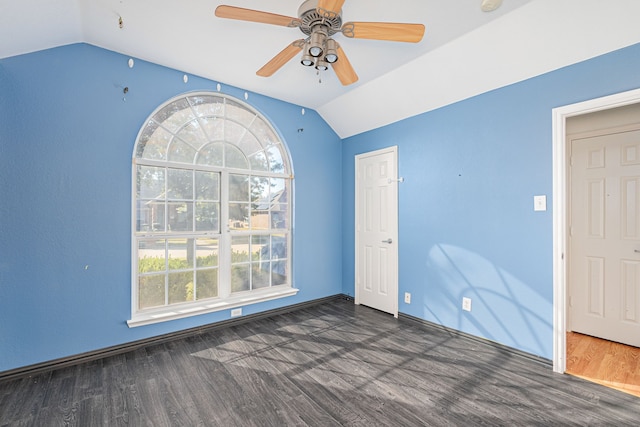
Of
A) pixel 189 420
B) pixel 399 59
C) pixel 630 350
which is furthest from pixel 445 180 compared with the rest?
pixel 189 420

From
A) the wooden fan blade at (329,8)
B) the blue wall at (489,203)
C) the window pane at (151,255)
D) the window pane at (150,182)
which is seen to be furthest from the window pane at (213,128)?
the blue wall at (489,203)

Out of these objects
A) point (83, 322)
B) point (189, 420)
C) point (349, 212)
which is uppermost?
point (349, 212)

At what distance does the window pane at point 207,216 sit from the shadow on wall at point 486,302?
2.47 meters

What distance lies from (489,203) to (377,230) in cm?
143

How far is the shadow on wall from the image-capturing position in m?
2.45

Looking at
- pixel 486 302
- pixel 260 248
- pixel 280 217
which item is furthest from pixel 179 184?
pixel 486 302

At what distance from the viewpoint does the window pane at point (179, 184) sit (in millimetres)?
2951

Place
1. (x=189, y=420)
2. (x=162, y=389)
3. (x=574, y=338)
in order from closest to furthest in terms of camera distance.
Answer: (x=189, y=420) → (x=162, y=389) → (x=574, y=338)

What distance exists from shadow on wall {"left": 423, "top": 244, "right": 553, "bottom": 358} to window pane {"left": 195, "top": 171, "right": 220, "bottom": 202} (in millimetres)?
2541

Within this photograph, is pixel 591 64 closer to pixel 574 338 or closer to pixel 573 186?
pixel 573 186

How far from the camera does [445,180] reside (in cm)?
316

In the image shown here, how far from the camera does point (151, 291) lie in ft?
9.36

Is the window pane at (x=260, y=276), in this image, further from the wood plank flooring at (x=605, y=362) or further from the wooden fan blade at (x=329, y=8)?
the wood plank flooring at (x=605, y=362)

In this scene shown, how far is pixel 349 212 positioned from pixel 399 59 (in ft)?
6.94
